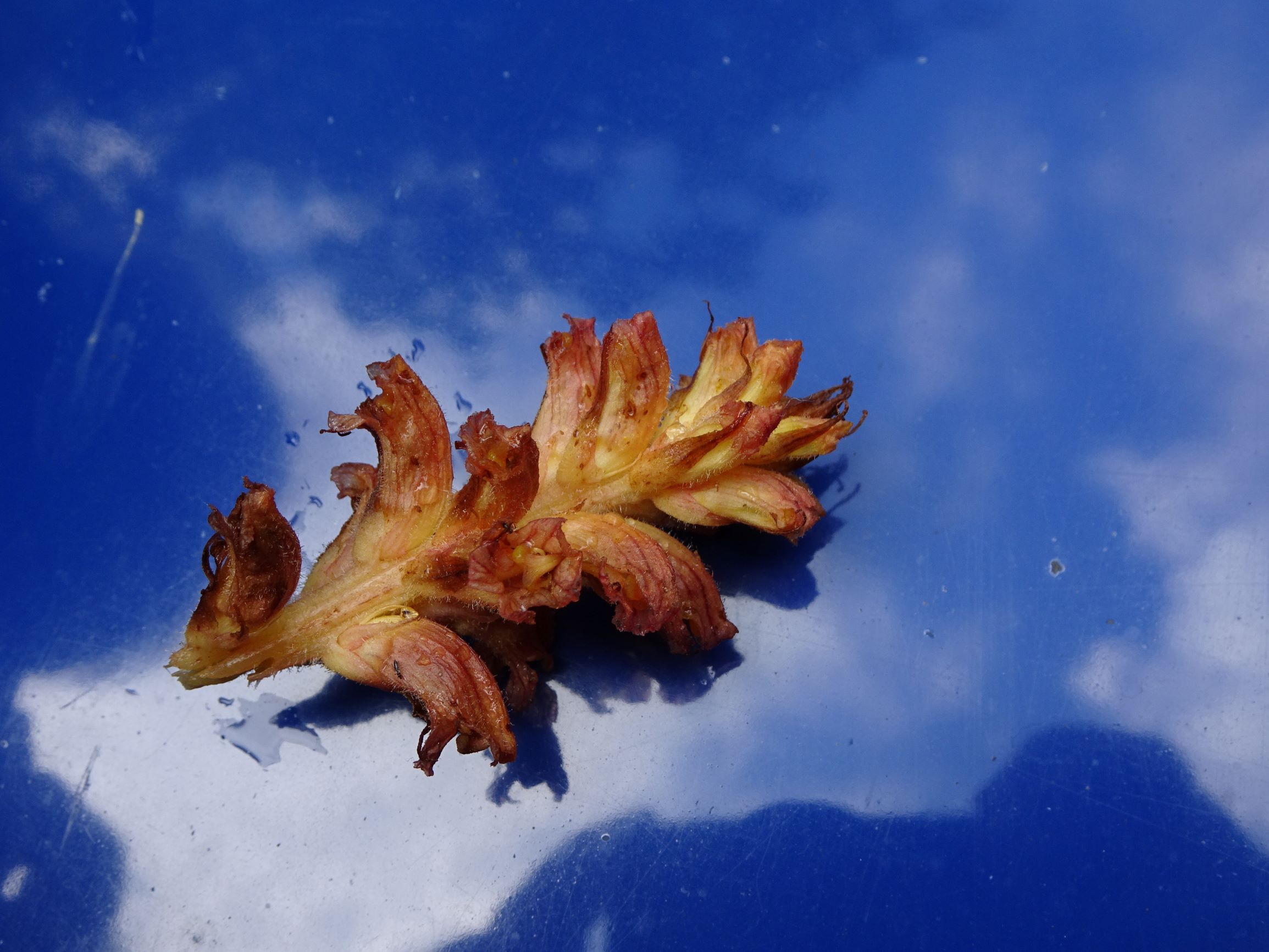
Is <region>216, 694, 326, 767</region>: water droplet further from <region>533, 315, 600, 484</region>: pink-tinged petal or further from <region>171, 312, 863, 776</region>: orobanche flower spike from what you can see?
<region>533, 315, 600, 484</region>: pink-tinged petal

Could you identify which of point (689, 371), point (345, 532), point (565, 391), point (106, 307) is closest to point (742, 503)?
point (565, 391)

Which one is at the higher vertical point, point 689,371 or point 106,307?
point 689,371

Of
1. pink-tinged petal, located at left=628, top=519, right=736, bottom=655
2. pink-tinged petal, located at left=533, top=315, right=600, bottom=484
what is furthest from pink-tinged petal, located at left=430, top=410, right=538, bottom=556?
pink-tinged petal, located at left=628, top=519, right=736, bottom=655

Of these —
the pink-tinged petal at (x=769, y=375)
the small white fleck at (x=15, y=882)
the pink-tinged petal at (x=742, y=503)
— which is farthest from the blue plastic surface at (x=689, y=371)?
the pink-tinged petal at (x=769, y=375)

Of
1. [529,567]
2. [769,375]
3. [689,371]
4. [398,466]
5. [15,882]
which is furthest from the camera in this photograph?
[689,371]

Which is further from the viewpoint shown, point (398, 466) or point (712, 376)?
point (712, 376)

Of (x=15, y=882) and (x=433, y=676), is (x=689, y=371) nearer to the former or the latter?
(x=433, y=676)
